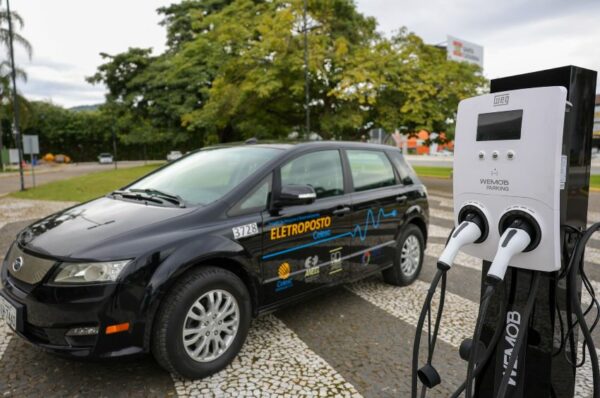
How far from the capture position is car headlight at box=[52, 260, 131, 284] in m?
2.39

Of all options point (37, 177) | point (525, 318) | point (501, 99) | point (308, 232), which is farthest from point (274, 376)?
point (37, 177)

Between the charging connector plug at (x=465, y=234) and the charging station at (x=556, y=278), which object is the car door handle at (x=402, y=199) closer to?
the charging station at (x=556, y=278)

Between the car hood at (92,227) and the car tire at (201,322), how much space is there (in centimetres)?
44

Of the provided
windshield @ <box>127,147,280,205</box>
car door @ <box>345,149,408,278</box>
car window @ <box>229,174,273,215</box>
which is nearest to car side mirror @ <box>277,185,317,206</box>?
car window @ <box>229,174,273,215</box>

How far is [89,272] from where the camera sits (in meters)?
2.40

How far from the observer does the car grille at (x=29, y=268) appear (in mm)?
2490

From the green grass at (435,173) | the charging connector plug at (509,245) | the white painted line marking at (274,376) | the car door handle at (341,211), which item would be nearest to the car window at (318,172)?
the car door handle at (341,211)

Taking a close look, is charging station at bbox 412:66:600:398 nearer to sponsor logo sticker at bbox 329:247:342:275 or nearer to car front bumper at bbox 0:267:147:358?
car front bumper at bbox 0:267:147:358

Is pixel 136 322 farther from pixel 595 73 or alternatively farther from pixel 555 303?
pixel 595 73

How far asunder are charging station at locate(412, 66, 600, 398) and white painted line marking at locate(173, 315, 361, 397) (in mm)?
974

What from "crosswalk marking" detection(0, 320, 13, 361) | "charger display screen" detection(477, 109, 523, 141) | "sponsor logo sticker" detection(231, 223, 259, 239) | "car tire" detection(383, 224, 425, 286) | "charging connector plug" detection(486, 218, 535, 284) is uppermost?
"charger display screen" detection(477, 109, 523, 141)

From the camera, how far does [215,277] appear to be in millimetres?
2693

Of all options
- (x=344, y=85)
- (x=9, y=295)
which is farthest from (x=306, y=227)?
(x=344, y=85)

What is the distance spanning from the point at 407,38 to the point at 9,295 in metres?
16.4
